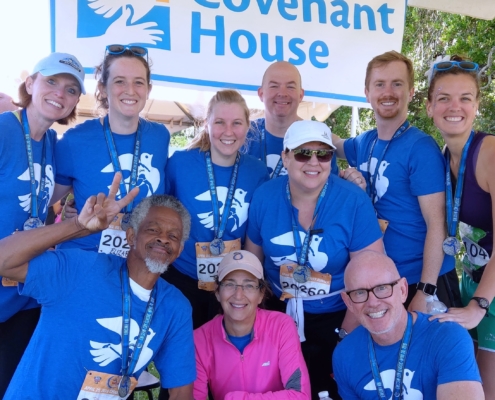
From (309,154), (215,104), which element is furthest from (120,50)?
(309,154)

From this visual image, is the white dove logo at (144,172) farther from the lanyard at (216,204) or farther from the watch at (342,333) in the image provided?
the watch at (342,333)

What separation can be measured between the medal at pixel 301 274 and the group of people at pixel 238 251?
0.04ft

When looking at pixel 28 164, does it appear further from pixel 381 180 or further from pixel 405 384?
pixel 405 384

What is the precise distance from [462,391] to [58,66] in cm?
233

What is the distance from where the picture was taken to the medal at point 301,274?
2445mm

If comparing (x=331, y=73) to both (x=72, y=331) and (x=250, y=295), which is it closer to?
(x=250, y=295)

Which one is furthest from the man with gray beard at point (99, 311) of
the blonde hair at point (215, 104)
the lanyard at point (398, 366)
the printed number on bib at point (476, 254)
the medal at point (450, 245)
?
the printed number on bib at point (476, 254)

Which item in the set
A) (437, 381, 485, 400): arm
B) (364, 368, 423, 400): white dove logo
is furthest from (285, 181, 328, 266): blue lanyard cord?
(437, 381, 485, 400): arm

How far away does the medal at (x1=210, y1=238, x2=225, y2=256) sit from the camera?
2.61 m

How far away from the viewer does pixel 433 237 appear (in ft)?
8.23

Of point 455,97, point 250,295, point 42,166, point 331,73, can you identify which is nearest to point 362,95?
point 331,73

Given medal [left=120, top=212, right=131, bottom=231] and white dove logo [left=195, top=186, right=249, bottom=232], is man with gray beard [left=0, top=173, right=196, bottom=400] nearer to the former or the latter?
medal [left=120, top=212, right=131, bottom=231]

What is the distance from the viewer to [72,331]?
1.99 meters

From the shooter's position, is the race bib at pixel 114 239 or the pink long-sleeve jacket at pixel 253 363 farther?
the race bib at pixel 114 239
